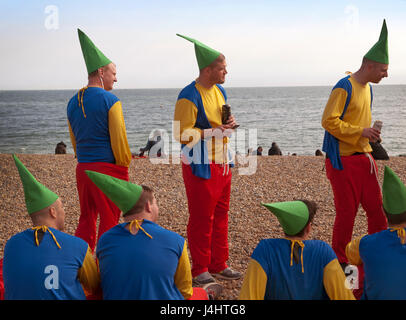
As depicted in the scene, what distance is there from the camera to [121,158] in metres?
3.84

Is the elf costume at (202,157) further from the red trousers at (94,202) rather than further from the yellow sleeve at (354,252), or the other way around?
the yellow sleeve at (354,252)

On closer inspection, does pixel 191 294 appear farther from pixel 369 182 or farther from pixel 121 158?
pixel 369 182

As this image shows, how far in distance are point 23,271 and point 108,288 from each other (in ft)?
1.64

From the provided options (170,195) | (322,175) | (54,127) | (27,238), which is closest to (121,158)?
(27,238)

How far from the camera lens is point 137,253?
254 centimetres

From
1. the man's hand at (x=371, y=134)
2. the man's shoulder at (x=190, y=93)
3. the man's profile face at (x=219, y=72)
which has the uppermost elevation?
the man's profile face at (x=219, y=72)

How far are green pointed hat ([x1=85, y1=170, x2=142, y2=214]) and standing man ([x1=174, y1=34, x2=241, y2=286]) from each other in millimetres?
1307

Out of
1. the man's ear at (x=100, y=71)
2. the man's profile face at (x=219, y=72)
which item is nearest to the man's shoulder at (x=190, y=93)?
the man's profile face at (x=219, y=72)

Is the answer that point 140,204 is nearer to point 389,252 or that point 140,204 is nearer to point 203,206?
point 203,206

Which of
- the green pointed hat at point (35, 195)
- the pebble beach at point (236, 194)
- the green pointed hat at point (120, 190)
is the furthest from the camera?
the pebble beach at point (236, 194)

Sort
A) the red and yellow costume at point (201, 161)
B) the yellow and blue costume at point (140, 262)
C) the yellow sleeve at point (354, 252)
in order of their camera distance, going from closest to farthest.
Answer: the yellow and blue costume at point (140, 262), the yellow sleeve at point (354, 252), the red and yellow costume at point (201, 161)

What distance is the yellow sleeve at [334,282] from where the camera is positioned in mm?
2576

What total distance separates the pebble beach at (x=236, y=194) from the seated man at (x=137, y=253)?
1.71 m

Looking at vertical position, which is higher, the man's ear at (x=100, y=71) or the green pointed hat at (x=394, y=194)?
the man's ear at (x=100, y=71)
